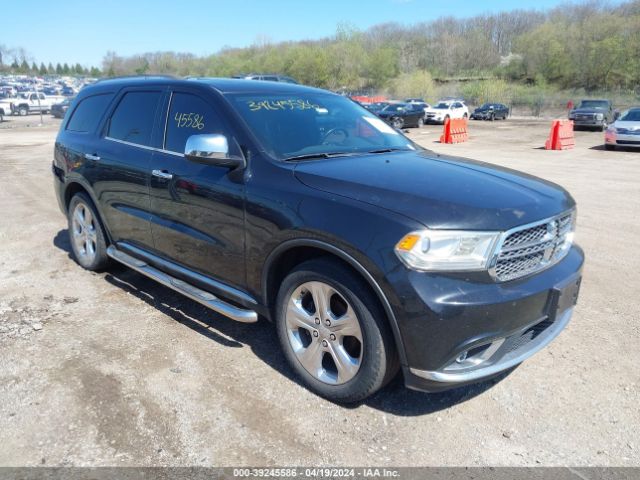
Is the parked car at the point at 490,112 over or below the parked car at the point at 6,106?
below

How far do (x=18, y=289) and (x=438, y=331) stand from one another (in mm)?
4194

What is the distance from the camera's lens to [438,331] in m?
2.52

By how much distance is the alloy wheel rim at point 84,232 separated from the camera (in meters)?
5.16

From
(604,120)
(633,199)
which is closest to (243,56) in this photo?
(604,120)

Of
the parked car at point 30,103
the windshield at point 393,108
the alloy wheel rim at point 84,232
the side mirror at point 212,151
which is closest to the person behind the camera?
the side mirror at point 212,151

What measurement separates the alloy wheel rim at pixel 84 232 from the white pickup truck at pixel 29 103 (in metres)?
43.4

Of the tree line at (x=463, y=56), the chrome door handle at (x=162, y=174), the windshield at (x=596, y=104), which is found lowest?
the windshield at (x=596, y=104)

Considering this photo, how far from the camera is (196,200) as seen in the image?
11.9 feet

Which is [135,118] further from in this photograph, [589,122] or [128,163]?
[589,122]

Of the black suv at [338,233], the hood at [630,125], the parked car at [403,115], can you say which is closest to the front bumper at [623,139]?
the hood at [630,125]

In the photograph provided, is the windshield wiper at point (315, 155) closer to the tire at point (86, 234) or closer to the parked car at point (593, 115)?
the tire at point (86, 234)

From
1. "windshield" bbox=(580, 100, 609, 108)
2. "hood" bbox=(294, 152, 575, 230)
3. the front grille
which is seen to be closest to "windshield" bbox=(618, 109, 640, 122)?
"windshield" bbox=(580, 100, 609, 108)

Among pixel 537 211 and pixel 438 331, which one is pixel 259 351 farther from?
pixel 537 211

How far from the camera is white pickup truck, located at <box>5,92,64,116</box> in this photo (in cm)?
4297
